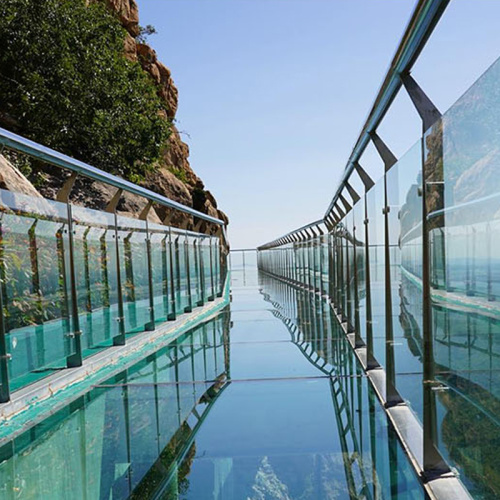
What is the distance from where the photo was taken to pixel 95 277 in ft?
14.7

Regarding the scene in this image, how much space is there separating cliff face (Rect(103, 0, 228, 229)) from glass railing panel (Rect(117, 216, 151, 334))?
46.5 feet

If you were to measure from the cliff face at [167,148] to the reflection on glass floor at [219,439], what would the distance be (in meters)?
16.2

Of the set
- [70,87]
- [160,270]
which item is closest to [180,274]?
[160,270]

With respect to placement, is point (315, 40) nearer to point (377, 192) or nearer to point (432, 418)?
point (377, 192)

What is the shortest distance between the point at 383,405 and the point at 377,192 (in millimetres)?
Result: 1296

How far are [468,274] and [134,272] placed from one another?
4.36m

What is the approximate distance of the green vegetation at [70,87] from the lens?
45.7ft

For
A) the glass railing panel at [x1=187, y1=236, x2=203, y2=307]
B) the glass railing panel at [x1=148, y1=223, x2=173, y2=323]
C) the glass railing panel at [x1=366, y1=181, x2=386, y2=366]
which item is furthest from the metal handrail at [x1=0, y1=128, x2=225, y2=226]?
the glass railing panel at [x1=187, y1=236, x2=203, y2=307]

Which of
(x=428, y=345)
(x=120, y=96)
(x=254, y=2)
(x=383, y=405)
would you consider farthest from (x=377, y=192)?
(x=120, y=96)

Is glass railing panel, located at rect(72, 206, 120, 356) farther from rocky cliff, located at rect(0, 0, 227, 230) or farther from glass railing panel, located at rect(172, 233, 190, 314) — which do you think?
rocky cliff, located at rect(0, 0, 227, 230)

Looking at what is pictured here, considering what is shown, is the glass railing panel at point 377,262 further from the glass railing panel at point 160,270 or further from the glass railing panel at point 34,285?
the glass railing panel at point 160,270

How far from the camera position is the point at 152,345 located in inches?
228

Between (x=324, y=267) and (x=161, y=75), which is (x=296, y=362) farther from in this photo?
(x=161, y=75)

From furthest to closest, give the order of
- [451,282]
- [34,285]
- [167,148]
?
[167,148] < [34,285] < [451,282]
